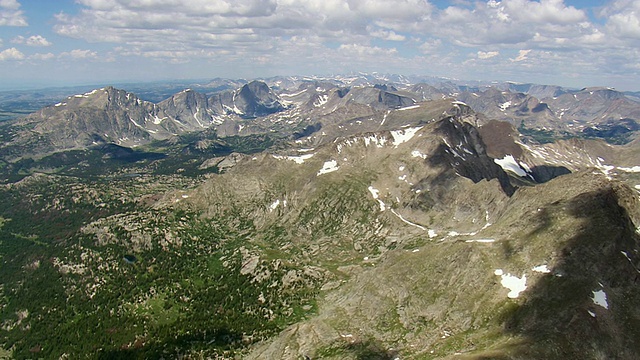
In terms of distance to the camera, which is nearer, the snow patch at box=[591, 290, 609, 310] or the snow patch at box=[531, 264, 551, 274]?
the snow patch at box=[591, 290, 609, 310]

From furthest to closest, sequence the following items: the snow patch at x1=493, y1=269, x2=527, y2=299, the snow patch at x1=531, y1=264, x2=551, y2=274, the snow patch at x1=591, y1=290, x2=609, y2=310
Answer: the snow patch at x1=531, y1=264, x2=551, y2=274, the snow patch at x1=493, y1=269, x2=527, y2=299, the snow patch at x1=591, y1=290, x2=609, y2=310

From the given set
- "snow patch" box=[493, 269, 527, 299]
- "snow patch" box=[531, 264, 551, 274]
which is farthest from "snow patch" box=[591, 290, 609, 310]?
"snow patch" box=[493, 269, 527, 299]

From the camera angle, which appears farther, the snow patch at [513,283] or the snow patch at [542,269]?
the snow patch at [542,269]

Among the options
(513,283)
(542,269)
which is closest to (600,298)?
(542,269)

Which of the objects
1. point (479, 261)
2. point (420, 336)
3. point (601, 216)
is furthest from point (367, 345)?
point (601, 216)

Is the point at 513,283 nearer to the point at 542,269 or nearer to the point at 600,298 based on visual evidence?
the point at 542,269

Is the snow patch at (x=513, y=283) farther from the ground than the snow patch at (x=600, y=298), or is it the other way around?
the snow patch at (x=600, y=298)

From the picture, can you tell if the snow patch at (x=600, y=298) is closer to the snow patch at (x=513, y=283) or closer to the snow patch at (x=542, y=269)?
the snow patch at (x=542, y=269)

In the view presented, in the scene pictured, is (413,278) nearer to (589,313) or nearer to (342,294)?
(342,294)

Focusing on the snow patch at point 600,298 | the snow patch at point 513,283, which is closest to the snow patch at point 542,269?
the snow patch at point 513,283

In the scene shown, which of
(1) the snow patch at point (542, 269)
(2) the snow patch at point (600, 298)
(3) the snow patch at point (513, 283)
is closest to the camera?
(2) the snow patch at point (600, 298)

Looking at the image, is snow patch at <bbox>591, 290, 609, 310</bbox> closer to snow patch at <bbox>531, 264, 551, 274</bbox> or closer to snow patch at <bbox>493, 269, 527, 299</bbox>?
snow patch at <bbox>531, 264, 551, 274</bbox>
